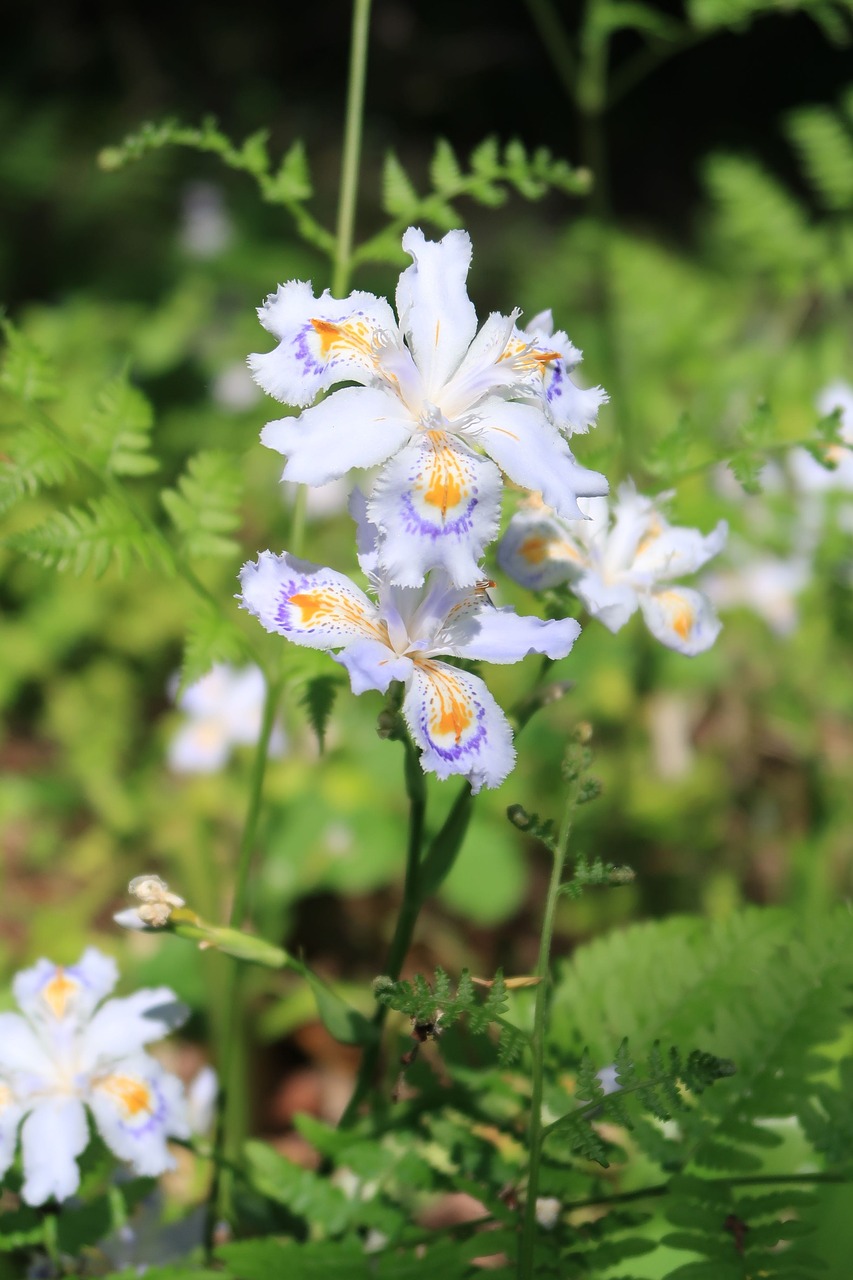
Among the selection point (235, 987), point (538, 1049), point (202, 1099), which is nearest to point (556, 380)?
point (538, 1049)

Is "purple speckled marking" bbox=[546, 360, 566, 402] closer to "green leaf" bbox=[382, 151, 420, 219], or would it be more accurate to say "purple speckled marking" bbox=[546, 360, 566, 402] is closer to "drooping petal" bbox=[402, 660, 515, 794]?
"drooping petal" bbox=[402, 660, 515, 794]

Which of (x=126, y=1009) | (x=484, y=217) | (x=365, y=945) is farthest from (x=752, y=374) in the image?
(x=484, y=217)

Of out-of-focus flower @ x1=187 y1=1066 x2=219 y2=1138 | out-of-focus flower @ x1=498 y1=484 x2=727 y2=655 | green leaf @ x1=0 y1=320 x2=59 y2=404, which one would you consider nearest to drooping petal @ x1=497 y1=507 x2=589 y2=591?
out-of-focus flower @ x1=498 y1=484 x2=727 y2=655

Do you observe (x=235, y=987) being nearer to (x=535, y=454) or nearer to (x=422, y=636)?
(x=422, y=636)

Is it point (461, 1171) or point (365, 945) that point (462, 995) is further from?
point (365, 945)

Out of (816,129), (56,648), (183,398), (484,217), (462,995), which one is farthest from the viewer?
(484,217)

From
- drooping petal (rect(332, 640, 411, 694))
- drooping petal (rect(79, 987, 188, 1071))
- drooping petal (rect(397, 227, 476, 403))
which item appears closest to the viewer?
drooping petal (rect(332, 640, 411, 694))

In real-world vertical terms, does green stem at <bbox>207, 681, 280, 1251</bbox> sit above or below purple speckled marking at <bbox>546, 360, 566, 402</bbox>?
below
